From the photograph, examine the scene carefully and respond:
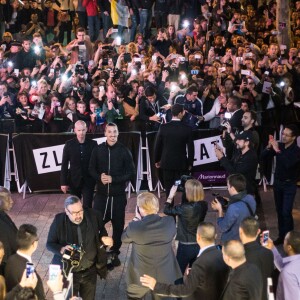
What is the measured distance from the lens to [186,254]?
9883 mm

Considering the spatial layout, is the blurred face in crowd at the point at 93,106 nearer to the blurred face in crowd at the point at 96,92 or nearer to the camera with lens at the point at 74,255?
the blurred face in crowd at the point at 96,92

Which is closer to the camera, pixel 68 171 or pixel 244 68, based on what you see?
pixel 68 171

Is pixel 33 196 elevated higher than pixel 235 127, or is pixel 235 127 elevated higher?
pixel 235 127

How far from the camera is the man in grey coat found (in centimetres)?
845

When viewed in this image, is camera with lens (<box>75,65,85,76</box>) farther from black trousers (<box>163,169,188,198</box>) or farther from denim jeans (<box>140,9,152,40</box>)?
black trousers (<box>163,169,188,198</box>)

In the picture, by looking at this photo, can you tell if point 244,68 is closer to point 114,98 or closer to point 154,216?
point 114,98

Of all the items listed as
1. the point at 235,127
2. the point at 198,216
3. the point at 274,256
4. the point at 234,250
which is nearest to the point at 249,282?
the point at 234,250

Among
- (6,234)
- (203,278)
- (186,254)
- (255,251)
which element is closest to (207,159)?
(186,254)

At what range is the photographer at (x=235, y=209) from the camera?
948 cm

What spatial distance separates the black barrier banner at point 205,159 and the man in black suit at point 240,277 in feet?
25.0

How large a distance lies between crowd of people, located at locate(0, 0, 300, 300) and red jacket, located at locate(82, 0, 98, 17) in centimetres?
5

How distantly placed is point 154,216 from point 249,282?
1575 mm

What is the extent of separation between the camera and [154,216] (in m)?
8.58

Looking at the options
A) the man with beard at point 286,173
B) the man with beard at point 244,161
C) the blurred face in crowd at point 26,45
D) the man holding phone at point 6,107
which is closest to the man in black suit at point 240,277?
the man with beard at point 244,161
